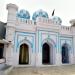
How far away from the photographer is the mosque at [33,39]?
1082 cm


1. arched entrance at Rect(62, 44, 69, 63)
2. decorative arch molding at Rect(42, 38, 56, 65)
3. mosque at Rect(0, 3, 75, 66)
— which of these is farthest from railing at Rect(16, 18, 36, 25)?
arched entrance at Rect(62, 44, 69, 63)

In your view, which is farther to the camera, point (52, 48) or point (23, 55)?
point (23, 55)

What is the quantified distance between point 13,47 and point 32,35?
7.20 ft

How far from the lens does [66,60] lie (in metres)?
14.1

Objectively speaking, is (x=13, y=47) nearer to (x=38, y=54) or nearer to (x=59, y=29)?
(x=38, y=54)

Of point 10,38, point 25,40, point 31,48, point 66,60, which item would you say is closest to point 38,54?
point 31,48

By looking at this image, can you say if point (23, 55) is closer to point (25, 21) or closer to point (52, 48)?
point (52, 48)

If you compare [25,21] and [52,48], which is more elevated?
[25,21]

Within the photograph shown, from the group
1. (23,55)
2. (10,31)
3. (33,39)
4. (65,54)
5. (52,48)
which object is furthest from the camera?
(65,54)

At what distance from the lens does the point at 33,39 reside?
39.4 feet

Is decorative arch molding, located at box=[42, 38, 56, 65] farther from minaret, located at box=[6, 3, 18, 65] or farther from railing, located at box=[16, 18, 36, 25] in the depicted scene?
minaret, located at box=[6, 3, 18, 65]

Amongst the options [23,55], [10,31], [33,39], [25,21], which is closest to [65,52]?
[33,39]

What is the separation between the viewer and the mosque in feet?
35.5

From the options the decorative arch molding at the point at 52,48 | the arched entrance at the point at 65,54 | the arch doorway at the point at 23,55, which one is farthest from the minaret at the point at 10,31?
the arched entrance at the point at 65,54
